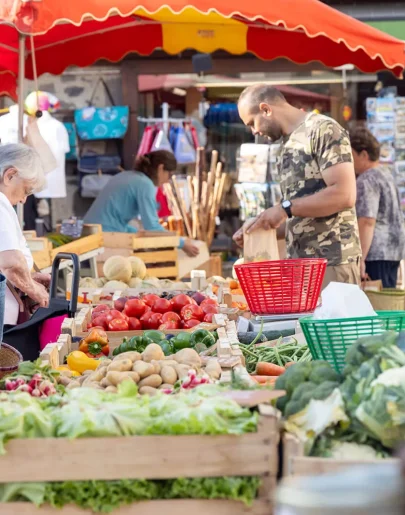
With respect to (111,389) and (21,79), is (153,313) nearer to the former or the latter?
(111,389)

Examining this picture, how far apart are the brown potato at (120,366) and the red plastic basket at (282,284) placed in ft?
4.39

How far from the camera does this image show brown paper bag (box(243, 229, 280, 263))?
5.41 metres

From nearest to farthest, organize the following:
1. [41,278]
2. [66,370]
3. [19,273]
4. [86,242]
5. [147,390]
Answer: [147,390] < [66,370] < [19,273] < [41,278] < [86,242]

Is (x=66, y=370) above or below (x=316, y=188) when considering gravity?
below

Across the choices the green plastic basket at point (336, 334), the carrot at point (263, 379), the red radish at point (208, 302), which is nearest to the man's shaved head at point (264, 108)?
the red radish at point (208, 302)

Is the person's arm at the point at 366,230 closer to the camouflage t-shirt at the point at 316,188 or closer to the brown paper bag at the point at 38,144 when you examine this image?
the camouflage t-shirt at the point at 316,188

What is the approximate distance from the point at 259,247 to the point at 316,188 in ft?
1.71

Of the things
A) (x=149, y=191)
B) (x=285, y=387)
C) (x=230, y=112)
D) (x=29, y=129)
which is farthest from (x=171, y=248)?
(x=285, y=387)

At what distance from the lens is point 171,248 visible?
8859 mm

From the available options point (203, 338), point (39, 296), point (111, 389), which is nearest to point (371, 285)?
point (39, 296)

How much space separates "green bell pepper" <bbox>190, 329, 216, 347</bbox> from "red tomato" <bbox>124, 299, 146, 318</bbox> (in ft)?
3.02

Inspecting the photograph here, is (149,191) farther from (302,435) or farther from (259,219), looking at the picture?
(302,435)

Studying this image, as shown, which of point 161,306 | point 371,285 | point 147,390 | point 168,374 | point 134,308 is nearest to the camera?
point 147,390

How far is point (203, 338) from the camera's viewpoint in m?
4.32
